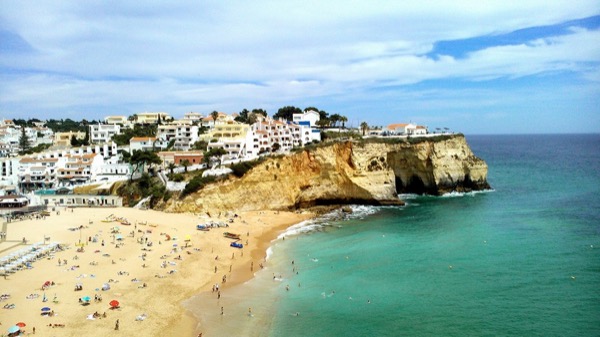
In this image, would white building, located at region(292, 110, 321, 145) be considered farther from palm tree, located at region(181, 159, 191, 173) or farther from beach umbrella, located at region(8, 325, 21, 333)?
beach umbrella, located at region(8, 325, 21, 333)

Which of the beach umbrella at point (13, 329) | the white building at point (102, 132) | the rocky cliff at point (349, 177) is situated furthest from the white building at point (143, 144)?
the beach umbrella at point (13, 329)

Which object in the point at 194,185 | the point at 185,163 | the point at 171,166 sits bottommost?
the point at 194,185

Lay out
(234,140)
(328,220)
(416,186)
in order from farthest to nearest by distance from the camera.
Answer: (416,186)
(234,140)
(328,220)

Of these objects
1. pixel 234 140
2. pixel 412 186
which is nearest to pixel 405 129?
pixel 412 186

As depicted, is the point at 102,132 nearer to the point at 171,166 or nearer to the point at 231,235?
the point at 171,166

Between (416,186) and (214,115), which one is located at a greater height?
(214,115)

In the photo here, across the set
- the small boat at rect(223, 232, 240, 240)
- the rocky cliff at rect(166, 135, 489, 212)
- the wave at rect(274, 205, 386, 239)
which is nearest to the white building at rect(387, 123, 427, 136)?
the rocky cliff at rect(166, 135, 489, 212)

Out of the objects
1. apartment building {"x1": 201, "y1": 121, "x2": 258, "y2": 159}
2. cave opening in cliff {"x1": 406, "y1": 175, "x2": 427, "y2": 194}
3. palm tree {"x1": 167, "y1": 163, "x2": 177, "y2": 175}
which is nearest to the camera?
palm tree {"x1": 167, "y1": 163, "x2": 177, "y2": 175}
